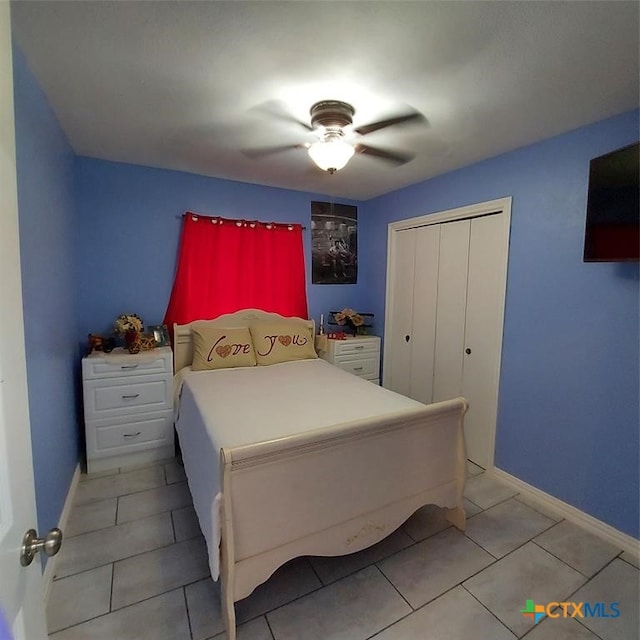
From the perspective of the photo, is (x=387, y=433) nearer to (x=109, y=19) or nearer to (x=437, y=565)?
(x=437, y=565)

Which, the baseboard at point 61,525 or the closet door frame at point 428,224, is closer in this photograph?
the baseboard at point 61,525

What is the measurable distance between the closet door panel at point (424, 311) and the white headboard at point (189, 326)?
1100 mm

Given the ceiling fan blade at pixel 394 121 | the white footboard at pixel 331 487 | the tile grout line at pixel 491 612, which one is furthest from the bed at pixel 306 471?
the ceiling fan blade at pixel 394 121

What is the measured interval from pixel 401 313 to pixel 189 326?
2.05m

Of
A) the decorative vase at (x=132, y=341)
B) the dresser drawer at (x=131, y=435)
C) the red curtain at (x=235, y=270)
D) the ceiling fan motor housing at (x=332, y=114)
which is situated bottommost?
the dresser drawer at (x=131, y=435)

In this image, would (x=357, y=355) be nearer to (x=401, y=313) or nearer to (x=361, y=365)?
(x=361, y=365)

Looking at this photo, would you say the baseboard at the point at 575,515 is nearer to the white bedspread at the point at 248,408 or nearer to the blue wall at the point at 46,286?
the white bedspread at the point at 248,408

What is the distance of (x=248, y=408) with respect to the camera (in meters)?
2.05

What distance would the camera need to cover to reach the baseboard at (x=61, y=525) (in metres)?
1.53

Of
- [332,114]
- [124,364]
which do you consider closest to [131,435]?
[124,364]

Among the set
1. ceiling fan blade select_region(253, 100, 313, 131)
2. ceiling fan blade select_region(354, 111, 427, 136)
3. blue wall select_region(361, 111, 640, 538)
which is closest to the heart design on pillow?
ceiling fan blade select_region(253, 100, 313, 131)

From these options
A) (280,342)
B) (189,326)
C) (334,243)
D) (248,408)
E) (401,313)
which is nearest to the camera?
(248,408)

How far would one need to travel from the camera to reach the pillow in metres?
3.13

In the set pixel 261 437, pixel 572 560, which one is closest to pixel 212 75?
pixel 261 437
